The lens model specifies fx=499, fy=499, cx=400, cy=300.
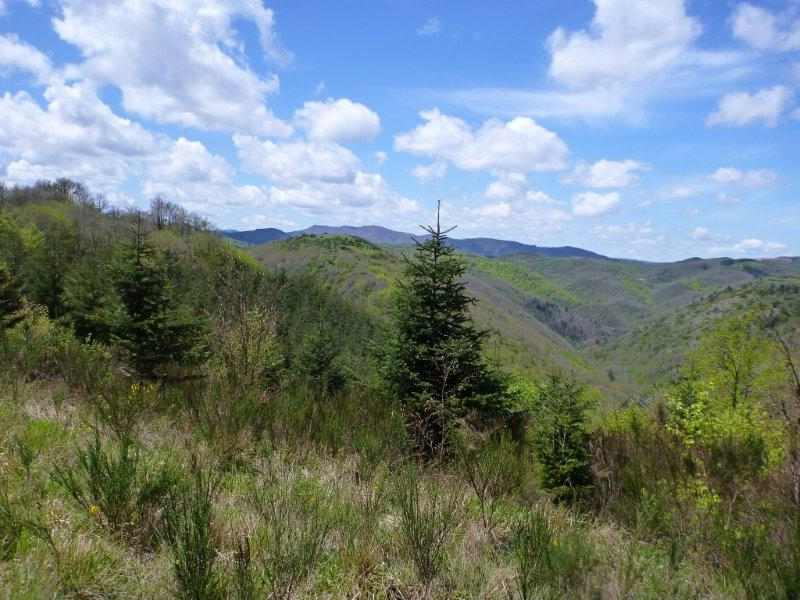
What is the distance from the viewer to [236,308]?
863 centimetres

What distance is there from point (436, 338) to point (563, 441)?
12.5ft

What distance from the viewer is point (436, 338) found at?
11359mm

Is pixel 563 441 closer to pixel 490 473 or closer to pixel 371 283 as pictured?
pixel 490 473

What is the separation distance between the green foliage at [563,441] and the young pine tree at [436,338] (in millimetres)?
1617

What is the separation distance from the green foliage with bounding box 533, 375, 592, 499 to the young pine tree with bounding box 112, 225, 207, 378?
12835 mm

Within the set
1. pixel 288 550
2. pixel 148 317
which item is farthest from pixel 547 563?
pixel 148 317

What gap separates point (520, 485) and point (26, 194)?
134665 millimetres

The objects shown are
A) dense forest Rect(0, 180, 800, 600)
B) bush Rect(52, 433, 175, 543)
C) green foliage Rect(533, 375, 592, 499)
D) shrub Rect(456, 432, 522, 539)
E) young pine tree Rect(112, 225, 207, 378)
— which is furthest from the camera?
young pine tree Rect(112, 225, 207, 378)

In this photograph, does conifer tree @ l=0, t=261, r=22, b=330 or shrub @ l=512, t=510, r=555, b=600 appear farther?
conifer tree @ l=0, t=261, r=22, b=330

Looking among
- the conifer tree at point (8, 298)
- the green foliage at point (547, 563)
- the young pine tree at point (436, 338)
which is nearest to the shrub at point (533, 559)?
the green foliage at point (547, 563)

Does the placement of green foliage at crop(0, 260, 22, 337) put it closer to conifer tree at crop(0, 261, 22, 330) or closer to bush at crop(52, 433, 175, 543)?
conifer tree at crop(0, 261, 22, 330)

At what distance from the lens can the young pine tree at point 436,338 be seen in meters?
10.9

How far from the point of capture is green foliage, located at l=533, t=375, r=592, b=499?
27.8 ft

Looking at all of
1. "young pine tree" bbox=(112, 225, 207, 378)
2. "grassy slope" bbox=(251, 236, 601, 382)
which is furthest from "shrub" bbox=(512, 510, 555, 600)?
"grassy slope" bbox=(251, 236, 601, 382)
